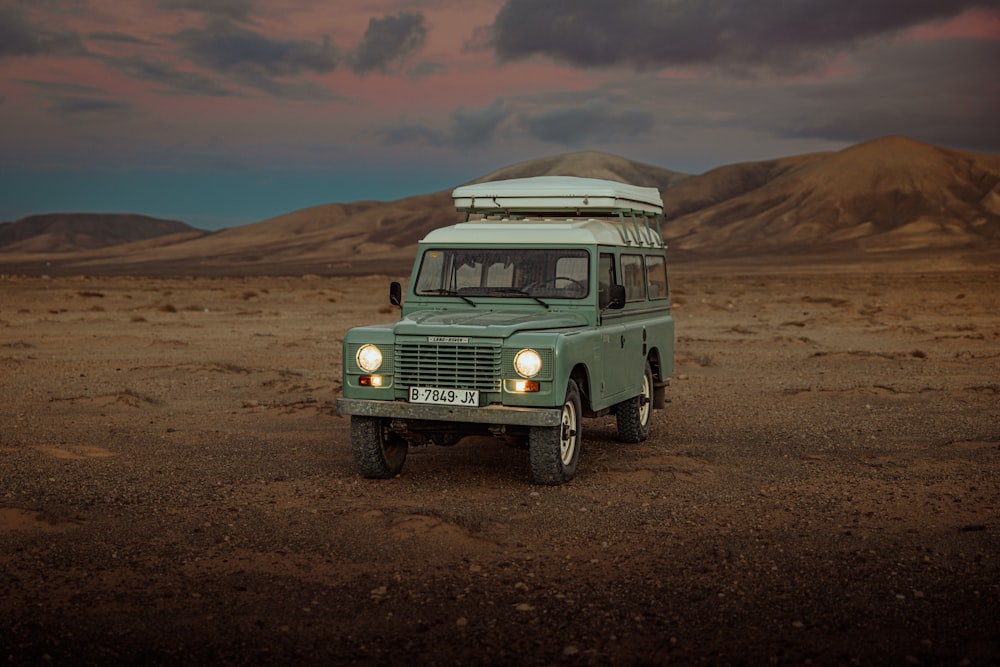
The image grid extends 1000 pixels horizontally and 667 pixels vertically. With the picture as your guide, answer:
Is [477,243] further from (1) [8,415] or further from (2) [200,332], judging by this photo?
(2) [200,332]

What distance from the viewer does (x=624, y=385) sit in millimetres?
10586

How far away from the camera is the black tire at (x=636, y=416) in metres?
11.4

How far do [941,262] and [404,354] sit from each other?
315 feet

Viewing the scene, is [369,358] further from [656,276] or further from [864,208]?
[864,208]

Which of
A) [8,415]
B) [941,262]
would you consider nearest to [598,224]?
[8,415]

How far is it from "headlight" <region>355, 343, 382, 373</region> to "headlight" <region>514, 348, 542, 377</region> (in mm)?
1177

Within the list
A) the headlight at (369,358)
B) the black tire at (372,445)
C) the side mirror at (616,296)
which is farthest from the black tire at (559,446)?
the headlight at (369,358)

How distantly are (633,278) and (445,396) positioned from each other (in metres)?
3.14

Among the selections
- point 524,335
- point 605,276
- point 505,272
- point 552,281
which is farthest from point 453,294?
point 524,335

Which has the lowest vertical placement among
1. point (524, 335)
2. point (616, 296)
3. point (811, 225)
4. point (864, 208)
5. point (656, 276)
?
point (524, 335)

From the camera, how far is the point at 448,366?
8.81 metres

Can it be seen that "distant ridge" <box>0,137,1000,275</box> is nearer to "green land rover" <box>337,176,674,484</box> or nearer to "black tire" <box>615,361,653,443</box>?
"black tire" <box>615,361,653,443</box>

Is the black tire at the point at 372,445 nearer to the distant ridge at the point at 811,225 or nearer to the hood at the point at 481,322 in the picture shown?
the hood at the point at 481,322

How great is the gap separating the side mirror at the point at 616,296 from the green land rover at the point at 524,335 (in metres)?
0.01
